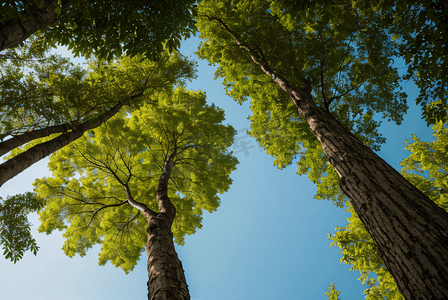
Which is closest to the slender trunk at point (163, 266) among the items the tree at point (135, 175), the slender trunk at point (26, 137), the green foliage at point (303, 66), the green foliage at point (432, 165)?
the tree at point (135, 175)

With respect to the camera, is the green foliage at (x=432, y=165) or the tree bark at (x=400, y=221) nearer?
the tree bark at (x=400, y=221)

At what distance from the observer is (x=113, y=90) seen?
5938 mm

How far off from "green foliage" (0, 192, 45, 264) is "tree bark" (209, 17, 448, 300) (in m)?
6.12

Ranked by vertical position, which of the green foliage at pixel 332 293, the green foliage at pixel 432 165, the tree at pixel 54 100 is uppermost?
the tree at pixel 54 100

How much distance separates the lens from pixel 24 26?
304 centimetres


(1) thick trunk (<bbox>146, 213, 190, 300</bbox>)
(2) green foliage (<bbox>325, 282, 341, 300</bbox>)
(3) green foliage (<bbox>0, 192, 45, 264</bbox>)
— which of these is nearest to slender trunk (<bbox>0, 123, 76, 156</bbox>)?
(3) green foliage (<bbox>0, 192, 45, 264</bbox>)

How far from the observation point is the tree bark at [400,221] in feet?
5.11

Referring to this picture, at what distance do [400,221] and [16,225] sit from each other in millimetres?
6574

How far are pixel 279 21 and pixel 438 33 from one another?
5963mm

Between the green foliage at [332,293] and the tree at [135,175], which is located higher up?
the tree at [135,175]

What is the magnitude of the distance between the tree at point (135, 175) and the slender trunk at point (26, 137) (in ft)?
4.00

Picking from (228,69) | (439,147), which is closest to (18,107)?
(228,69)

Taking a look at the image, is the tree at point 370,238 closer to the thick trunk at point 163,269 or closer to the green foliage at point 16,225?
the thick trunk at point 163,269

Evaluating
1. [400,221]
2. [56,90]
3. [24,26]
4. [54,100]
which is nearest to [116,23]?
[24,26]
